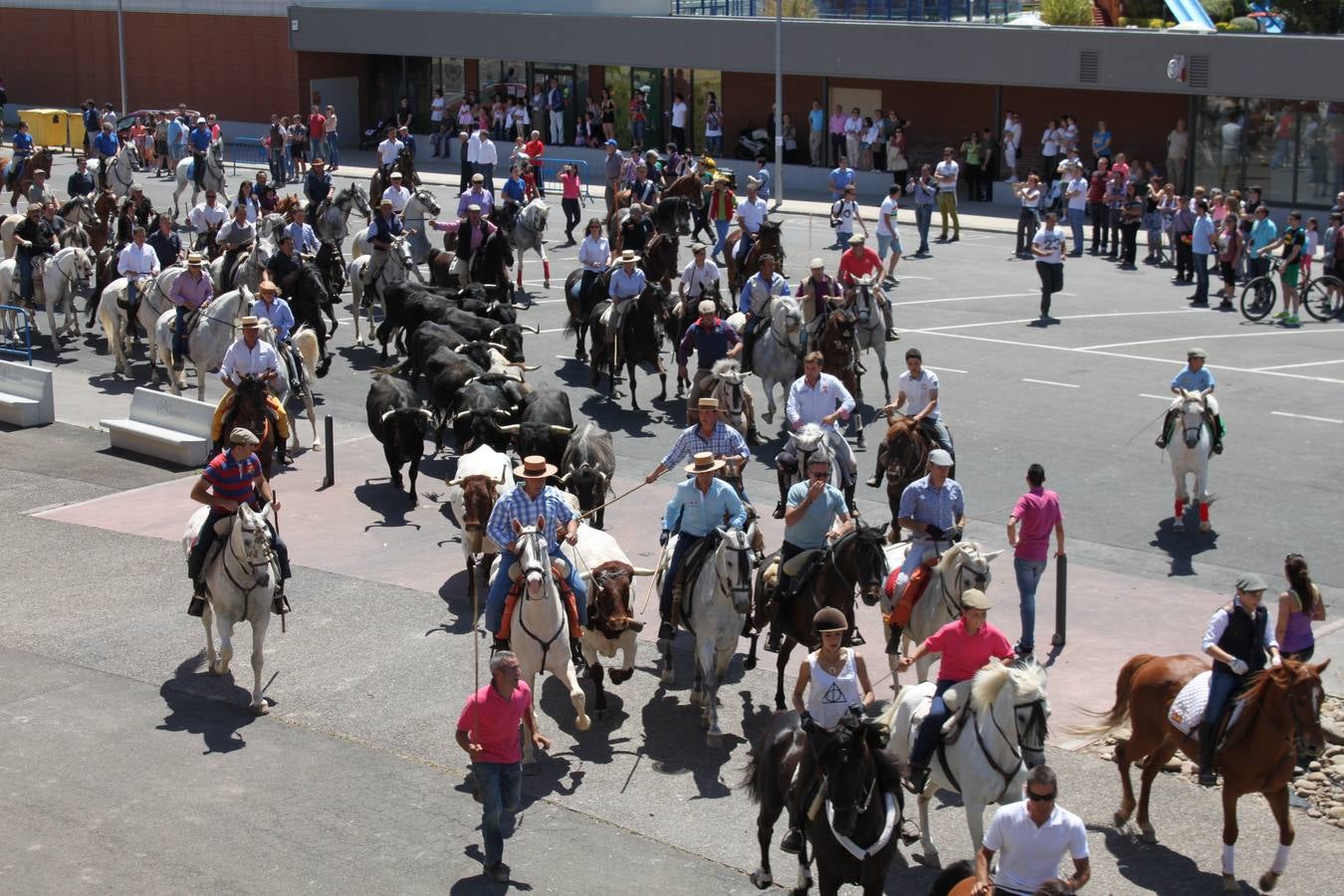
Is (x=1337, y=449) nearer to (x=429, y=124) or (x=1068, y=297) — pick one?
(x=1068, y=297)

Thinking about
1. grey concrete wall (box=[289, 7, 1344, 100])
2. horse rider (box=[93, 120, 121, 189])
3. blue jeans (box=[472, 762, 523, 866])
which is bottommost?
blue jeans (box=[472, 762, 523, 866])

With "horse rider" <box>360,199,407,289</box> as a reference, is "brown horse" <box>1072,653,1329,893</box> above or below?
below

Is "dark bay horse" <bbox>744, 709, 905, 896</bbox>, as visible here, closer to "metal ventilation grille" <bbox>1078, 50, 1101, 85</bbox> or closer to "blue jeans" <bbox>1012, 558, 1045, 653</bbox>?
"blue jeans" <bbox>1012, 558, 1045, 653</bbox>

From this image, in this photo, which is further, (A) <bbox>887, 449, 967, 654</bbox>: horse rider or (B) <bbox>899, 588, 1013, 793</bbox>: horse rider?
(A) <bbox>887, 449, 967, 654</bbox>: horse rider

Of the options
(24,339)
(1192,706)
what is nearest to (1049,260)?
(24,339)

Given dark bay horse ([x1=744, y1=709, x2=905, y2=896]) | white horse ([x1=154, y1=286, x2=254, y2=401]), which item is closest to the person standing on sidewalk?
white horse ([x1=154, y1=286, x2=254, y2=401])

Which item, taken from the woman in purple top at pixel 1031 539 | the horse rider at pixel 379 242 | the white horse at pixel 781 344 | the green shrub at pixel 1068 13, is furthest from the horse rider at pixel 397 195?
the woman in purple top at pixel 1031 539

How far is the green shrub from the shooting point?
4497 centimetres

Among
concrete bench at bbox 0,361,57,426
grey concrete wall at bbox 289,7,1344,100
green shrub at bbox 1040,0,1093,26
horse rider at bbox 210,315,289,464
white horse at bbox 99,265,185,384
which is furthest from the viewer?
green shrub at bbox 1040,0,1093,26

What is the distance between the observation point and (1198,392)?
19125mm

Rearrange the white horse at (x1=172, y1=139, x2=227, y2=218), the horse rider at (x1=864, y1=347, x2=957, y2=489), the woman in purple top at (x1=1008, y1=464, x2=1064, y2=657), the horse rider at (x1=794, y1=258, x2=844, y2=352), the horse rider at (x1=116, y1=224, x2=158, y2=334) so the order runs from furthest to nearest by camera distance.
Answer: the white horse at (x1=172, y1=139, x2=227, y2=218), the horse rider at (x1=116, y1=224, x2=158, y2=334), the horse rider at (x1=794, y1=258, x2=844, y2=352), the horse rider at (x1=864, y1=347, x2=957, y2=489), the woman in purple top at (x1=1008, y1=464, x2=1064, y2=657)

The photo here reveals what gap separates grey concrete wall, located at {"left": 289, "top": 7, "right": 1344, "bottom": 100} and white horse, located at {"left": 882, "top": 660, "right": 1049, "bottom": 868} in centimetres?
3166

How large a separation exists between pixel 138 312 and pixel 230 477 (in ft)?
43.6

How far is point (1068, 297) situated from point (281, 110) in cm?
3298
